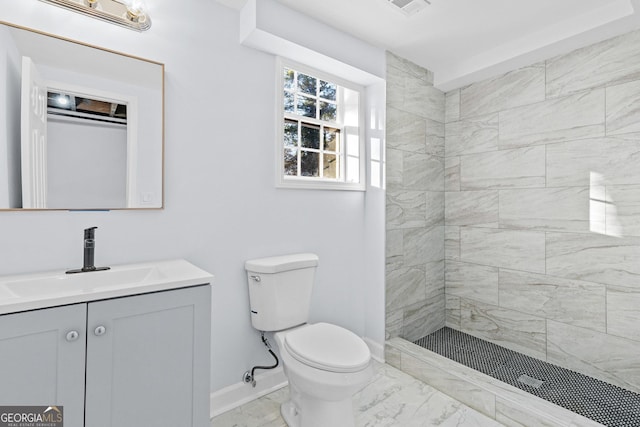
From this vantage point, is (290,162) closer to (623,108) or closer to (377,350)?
(377,350)

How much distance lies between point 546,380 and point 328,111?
238cm

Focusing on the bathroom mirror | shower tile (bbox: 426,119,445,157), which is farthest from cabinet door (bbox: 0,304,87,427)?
shower tile (bbox: 426,119,445,157)

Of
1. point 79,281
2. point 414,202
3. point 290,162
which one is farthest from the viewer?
point 414,202

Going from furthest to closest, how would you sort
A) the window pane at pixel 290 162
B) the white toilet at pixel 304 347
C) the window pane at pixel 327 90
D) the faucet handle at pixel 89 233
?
1. the window pane at pixel 327 90
2. the window pane at pixel 290 162
3. the white toilet at pixel 304 347
4. the faucet handle at pixel 89 233

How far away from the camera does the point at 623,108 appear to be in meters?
2.07

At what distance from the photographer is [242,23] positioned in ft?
6.29

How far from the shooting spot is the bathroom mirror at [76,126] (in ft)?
4.39

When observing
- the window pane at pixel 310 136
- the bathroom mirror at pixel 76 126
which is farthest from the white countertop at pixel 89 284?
the window pane at pixel 310 136

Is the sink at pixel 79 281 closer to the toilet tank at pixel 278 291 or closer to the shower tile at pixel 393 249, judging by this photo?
the toilet tank at pixel 278 291

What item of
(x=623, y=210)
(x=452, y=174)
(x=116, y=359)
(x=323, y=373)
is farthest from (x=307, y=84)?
(x=623, y=210)

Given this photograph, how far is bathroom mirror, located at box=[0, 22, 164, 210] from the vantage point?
134 cm

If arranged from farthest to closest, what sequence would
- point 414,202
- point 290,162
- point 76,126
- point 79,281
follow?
1. point 414,202
2. point 290,162
3. point 76,126
4. point 79,281

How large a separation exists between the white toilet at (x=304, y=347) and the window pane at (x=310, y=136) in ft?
2.73

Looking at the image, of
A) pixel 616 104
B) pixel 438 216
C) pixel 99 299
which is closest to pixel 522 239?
pixel 438 216
